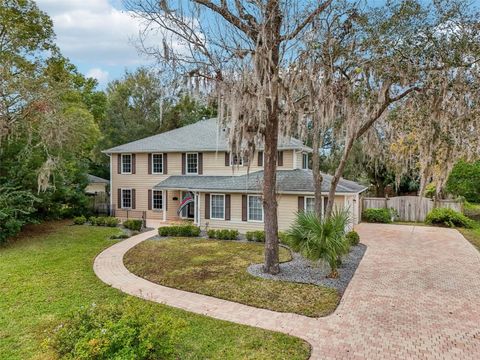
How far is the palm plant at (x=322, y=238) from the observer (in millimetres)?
8352

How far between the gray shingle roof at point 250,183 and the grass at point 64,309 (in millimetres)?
5660

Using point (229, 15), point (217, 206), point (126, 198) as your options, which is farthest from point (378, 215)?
point (126, 198)

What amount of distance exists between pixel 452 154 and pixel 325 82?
12.7 ft

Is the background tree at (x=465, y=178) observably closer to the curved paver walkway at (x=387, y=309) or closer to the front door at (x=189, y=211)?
the curved paver walkway at (x=387, y=309)

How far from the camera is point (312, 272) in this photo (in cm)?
913

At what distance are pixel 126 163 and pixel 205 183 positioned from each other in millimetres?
6173

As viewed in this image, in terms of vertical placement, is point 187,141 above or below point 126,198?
above

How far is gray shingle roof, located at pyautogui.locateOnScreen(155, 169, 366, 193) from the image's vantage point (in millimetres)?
14234

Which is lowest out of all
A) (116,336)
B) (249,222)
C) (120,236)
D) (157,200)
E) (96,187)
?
(120,236)

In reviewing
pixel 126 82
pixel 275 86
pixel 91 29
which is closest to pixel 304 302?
pixel 275 86

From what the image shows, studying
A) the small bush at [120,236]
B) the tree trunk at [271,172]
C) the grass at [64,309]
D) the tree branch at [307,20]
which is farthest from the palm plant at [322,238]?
the small bush at [120,236]

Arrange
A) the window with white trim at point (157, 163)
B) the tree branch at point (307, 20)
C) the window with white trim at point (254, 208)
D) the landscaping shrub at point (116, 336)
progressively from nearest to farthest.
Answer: the landscaping shrub at point (116, 336)
the tree branch at point (307, 20)
the window with white trim at point (254, 208)
the window with white trim at point (157, 163)

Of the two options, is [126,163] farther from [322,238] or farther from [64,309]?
[322,238]

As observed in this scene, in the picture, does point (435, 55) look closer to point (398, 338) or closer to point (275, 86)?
point (275, 86)
